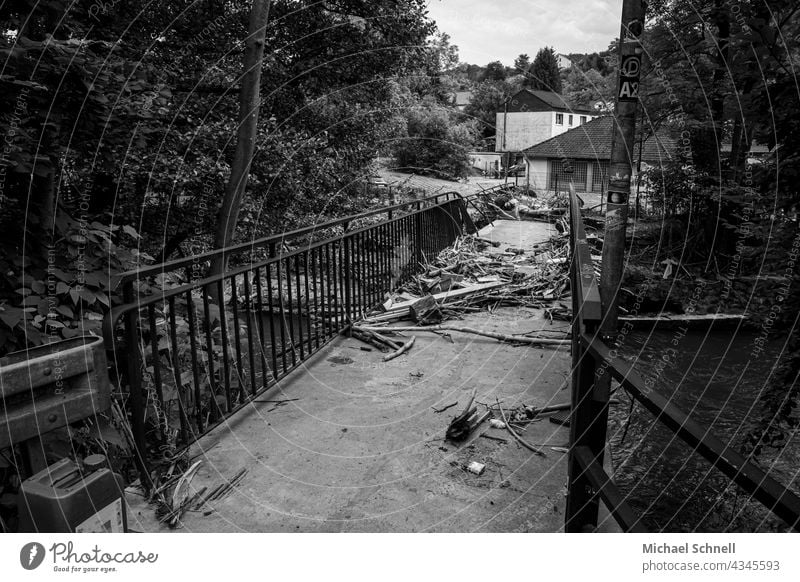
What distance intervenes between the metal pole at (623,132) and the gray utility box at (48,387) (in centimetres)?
282

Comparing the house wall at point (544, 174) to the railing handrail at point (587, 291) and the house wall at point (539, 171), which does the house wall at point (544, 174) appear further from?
the railing handrail at point (587, 291)

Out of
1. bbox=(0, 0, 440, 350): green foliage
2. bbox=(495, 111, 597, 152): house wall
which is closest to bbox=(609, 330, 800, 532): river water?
bbox=(0, 0, 440, 350): green foliage

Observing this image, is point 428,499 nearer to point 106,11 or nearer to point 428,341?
point 428,341

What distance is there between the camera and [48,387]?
1.59 metres

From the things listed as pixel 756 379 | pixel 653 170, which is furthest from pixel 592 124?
pixel 756 379

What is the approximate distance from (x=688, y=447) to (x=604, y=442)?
3.58 meters

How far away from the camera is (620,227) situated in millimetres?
3906

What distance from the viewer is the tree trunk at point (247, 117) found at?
6914 millimetres

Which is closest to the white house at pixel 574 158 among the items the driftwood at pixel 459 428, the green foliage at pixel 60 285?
the driftwood at pixel 459 428

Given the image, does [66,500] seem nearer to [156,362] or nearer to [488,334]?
[156,362]

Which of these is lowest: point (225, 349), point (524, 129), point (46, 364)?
point (225, 349)

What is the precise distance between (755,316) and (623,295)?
21.8 feet

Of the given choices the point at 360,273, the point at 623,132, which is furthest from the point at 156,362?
the point at 360,273

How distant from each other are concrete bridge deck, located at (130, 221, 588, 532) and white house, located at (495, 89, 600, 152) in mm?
44047
